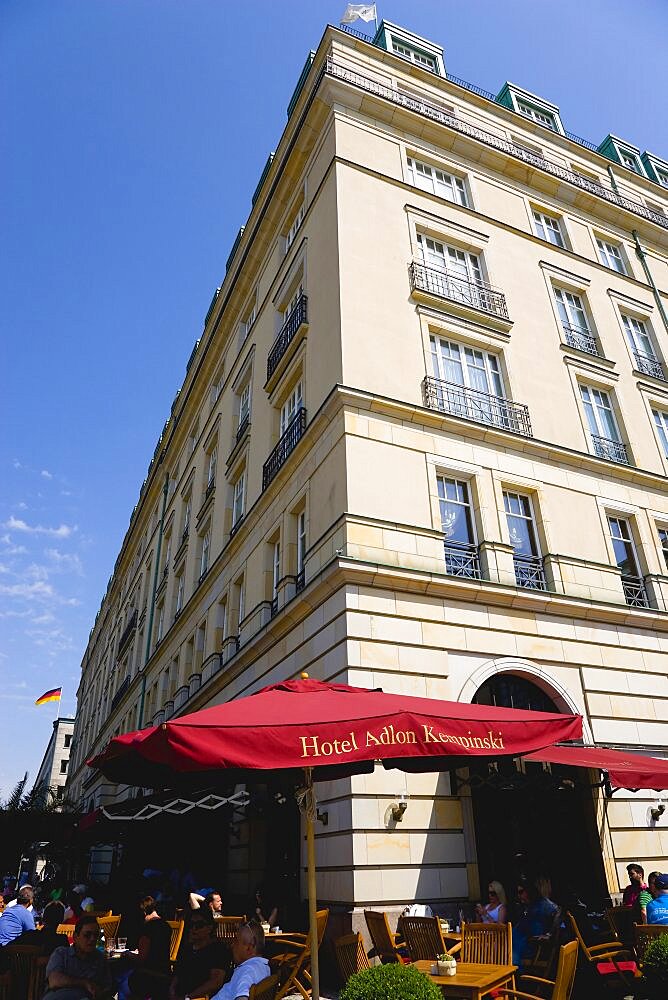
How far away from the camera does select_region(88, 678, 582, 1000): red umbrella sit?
17.8ft

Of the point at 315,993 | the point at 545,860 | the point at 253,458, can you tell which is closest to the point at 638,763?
the point at 545,860

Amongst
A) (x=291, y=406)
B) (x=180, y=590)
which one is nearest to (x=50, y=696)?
(x=180, y=590)

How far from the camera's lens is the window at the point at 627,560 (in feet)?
53.5

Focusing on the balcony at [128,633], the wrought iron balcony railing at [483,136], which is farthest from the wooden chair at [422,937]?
the balcony at [128,633]

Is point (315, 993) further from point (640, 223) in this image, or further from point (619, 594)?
point (640, 223)

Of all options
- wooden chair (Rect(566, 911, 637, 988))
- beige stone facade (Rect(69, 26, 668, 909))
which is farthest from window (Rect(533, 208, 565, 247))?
wooden chair (Rect(566, 911, 637, 988))

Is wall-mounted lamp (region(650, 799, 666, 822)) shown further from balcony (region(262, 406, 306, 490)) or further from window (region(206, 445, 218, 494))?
window (region(206, 445, 218, 494))

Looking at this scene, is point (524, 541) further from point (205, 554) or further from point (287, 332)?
point (205, 554)

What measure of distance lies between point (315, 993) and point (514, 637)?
8836mm

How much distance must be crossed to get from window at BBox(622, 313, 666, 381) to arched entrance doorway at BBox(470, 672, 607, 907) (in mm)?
12246

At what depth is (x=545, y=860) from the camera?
12.7 metres

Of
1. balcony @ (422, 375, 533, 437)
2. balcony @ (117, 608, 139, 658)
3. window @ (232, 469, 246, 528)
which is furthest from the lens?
balcony @ (117, 608, 139, 658)

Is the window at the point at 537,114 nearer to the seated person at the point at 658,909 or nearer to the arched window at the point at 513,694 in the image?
the arched window at the point at 513,694

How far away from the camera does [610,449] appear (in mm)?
18281
